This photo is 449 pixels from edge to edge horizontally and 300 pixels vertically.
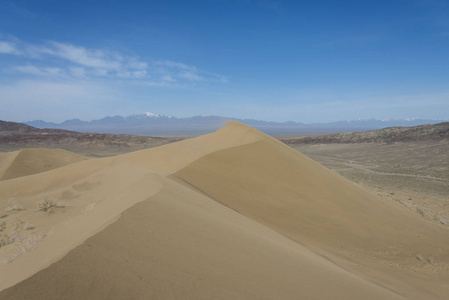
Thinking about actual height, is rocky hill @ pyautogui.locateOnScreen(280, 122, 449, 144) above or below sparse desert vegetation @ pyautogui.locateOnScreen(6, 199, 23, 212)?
above

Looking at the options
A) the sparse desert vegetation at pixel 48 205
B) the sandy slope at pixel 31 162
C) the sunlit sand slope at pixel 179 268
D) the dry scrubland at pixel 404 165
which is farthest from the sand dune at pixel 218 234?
the sandy slope at pixel 31 162

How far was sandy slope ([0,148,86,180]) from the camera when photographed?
64.4 feet

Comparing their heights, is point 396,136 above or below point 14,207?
above

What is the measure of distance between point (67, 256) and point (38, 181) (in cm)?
1105

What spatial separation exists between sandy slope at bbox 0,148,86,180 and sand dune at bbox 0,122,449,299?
963 cm

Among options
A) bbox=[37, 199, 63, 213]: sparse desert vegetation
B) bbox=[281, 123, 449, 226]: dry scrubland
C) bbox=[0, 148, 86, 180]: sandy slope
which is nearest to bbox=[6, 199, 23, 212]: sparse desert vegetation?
bbox=[37, 199, 63, 213]: sparse desert vegetation

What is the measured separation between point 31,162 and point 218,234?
23.7 metres

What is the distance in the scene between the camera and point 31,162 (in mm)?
22047

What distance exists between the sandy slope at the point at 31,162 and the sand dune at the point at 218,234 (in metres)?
9.63

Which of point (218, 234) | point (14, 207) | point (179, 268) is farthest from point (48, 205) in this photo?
point (179, 268)

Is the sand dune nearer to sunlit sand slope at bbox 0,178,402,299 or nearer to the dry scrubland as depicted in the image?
sunlit sand slope at bbox 0,178,402,299

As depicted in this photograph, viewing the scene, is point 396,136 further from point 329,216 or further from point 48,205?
point 48,205

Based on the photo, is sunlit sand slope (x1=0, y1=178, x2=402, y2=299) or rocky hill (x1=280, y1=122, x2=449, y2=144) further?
rocky hill (x1=280, y1=122, x2=449, y2=144)

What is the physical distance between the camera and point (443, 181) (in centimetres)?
2089
